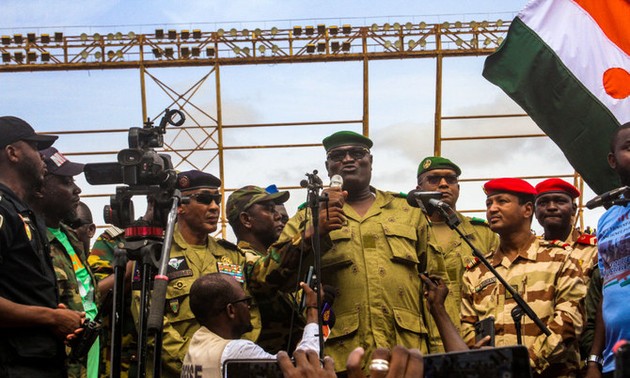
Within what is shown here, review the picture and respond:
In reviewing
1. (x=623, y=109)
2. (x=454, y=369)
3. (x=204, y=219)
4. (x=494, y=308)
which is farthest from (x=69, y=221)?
(x=454, y=369)

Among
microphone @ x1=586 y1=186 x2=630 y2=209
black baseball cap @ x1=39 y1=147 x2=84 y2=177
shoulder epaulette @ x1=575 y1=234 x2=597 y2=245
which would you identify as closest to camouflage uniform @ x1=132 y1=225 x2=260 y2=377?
black baseball cap @ x1=39 y1=147 x2=84 y2=177

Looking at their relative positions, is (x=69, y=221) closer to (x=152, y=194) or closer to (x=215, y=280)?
(x=215, y=280)

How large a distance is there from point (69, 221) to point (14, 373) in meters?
1.89

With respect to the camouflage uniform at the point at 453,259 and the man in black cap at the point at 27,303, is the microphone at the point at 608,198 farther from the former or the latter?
the man in black cap at the point at 27,303

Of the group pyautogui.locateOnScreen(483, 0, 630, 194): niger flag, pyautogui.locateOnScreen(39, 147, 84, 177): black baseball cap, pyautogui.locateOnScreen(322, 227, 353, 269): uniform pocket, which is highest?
pyautogui.locateOnScreen(483, 0, 630, 194): niger flag

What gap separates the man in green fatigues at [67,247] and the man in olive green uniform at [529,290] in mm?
2314

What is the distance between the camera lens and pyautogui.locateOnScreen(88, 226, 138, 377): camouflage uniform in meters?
6.36

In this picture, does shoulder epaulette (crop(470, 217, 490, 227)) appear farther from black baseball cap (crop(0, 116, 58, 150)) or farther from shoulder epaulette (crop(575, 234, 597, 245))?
black baseball cap (crop(0, 116, 58, 150))

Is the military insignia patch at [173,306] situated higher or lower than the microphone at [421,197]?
lower

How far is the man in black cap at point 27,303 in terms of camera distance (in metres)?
4.51

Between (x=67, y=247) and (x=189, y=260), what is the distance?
953mm

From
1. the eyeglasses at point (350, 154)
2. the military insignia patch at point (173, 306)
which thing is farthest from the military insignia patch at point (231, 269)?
the eyeglasses at point (350, 154)

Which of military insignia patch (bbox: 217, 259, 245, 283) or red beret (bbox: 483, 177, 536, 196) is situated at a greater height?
red beret (bbox: 483, 177, 536, 196)

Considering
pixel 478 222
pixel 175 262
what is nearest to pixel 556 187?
pixel 478 222
